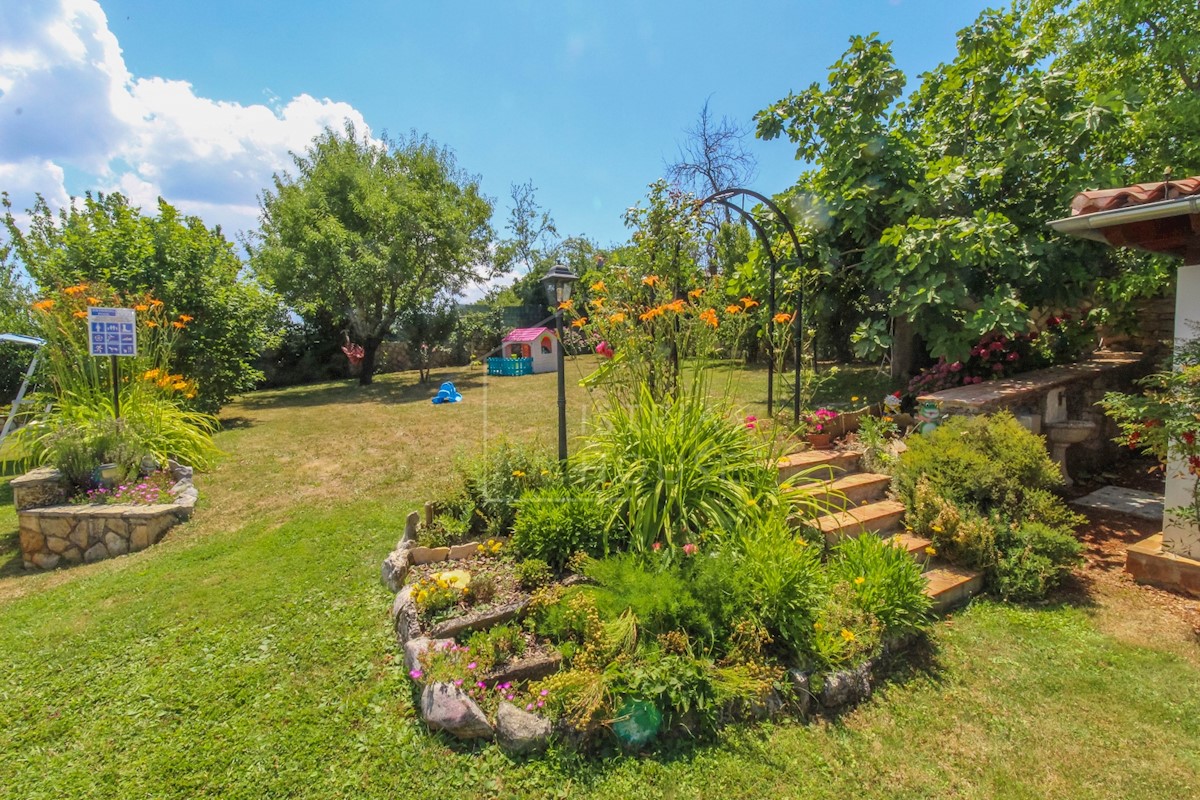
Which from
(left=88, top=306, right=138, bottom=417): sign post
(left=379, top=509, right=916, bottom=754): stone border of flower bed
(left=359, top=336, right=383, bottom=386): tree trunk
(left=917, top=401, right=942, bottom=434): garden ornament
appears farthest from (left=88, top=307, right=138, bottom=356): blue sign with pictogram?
(left=359, top=336, right=383, bottom=386): tree trunk

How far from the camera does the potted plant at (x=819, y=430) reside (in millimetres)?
4898

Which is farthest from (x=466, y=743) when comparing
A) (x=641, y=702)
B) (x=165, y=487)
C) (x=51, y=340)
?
(x=51, y=340)

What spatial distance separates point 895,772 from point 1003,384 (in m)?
4.61

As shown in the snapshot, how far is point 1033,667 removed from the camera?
2797mm

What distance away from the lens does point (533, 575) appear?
3.10 m

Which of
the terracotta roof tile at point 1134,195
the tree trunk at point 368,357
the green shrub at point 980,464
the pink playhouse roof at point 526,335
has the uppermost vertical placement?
the terracotta roof tile at point 1134,195

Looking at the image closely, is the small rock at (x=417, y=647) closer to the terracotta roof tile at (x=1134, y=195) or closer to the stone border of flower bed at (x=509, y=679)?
the stone border of flower bed at (x=509, y=679)

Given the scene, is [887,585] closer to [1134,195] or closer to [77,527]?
[1134,195]

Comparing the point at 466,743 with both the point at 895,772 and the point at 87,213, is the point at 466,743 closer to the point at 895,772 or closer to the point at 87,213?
the point at 895,772

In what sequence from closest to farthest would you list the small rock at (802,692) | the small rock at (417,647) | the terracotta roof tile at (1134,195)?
the small rock at (802,692)
the small rock at (417,647)
the terracotta roof tile at (1134,195)

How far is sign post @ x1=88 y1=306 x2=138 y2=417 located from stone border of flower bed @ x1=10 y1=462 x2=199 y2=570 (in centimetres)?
129

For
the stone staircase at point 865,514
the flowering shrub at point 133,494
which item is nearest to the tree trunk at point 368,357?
the flowering shrub at point 133,494

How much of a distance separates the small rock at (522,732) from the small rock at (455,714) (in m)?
0.08

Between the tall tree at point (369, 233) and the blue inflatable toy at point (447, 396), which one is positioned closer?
the blue inflatable toy at point (447, 396)
